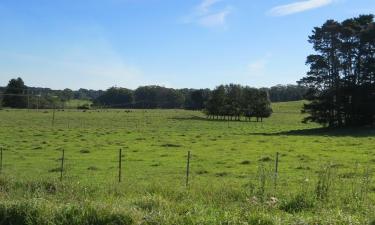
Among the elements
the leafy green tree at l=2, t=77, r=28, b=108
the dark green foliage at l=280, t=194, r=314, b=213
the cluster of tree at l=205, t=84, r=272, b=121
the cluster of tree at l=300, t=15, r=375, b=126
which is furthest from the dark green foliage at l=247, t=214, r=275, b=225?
the leafy green tree at l=2, t=77, r=28, b=108

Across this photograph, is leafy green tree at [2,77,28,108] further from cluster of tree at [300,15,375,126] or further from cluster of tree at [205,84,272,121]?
cluster of tree at [300,15,375,126]

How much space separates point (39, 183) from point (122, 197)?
293 centimetres

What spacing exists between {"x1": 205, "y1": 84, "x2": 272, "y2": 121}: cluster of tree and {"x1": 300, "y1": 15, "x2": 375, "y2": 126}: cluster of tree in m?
40.7

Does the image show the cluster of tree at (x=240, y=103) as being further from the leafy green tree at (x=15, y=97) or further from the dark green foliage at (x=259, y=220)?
the dark green foliage at (x=259, y=220)

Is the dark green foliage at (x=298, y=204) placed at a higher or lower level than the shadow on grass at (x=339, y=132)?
higher

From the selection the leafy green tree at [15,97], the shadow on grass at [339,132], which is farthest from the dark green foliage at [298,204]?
the leafy green tree at [15,97]

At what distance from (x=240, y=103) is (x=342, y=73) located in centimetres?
4305

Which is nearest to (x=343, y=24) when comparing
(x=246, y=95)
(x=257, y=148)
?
(x=257, y=148)

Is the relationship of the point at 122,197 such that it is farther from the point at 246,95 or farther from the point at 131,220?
the point at 246,95

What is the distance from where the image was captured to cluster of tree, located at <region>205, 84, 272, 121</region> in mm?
111500

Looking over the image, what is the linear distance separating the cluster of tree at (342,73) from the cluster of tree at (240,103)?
134 ft

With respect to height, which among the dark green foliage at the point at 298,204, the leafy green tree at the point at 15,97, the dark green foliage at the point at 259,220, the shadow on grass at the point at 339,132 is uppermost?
the leafy green tree at the point at 15,97

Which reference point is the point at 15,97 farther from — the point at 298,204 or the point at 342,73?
the point at 298,204

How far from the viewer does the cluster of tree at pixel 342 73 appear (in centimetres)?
6788
